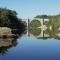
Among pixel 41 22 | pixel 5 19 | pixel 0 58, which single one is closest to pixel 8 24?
pixel 5 19

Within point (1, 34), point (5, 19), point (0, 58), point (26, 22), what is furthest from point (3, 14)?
point (26, 22)

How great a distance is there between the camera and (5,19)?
208ft

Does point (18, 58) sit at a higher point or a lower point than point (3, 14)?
lower

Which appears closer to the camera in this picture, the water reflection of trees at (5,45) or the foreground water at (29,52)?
the foreground water at (29,52)

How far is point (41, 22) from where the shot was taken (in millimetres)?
116312

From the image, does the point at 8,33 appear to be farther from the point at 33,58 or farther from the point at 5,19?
the point at 33,58

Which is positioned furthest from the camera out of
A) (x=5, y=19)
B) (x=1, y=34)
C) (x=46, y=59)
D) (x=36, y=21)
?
(x=36, y=21)

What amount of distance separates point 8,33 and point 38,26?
73798 mm

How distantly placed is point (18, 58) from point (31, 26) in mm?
98077

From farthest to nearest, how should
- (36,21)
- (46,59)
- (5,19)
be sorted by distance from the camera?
1. (36,21)
2. (5,19)
3. (46,59)

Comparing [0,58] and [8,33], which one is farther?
[8,33]

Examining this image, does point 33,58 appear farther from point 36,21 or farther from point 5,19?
point 36,21

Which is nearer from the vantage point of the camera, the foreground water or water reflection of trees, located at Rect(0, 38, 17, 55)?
the foreground water

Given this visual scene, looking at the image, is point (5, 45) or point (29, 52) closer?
point (29, 52)
